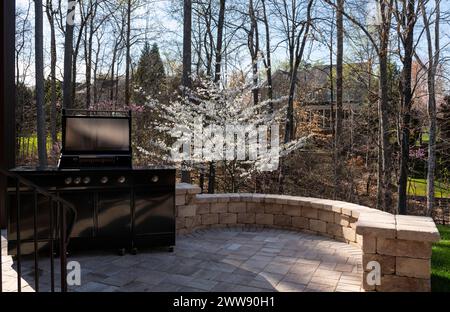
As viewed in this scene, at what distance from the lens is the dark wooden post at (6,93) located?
466 cm

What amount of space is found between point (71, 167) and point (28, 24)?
366 inches

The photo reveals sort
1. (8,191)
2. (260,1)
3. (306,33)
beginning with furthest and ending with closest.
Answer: (260,1), (306,33), (8,191)

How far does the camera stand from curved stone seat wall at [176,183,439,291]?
2721mm

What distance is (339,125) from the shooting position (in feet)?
32.8

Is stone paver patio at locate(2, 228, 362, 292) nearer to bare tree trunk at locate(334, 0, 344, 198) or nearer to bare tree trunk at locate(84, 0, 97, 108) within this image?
bare tree trunk at locate(334, 0, 344, 198)

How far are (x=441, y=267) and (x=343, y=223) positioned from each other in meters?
1.10

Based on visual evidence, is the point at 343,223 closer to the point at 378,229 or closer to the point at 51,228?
the point at 378,229

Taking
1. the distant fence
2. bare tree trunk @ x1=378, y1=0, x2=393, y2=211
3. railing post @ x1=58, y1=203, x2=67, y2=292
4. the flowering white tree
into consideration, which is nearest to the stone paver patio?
railing post @ x1=58, y1=203, x2=67, y2=292

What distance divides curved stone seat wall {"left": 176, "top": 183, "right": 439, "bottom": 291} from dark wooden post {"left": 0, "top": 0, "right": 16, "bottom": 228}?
237 centimetres

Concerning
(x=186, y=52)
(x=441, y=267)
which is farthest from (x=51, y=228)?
(x=186, y=52)

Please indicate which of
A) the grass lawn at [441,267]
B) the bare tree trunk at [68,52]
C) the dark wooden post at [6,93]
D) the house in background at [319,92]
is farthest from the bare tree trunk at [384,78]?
the bare tree trunk at [68,52]

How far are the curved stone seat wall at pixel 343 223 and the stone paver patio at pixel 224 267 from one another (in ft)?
0.78

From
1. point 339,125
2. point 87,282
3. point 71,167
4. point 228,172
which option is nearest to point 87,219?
point 71,167
